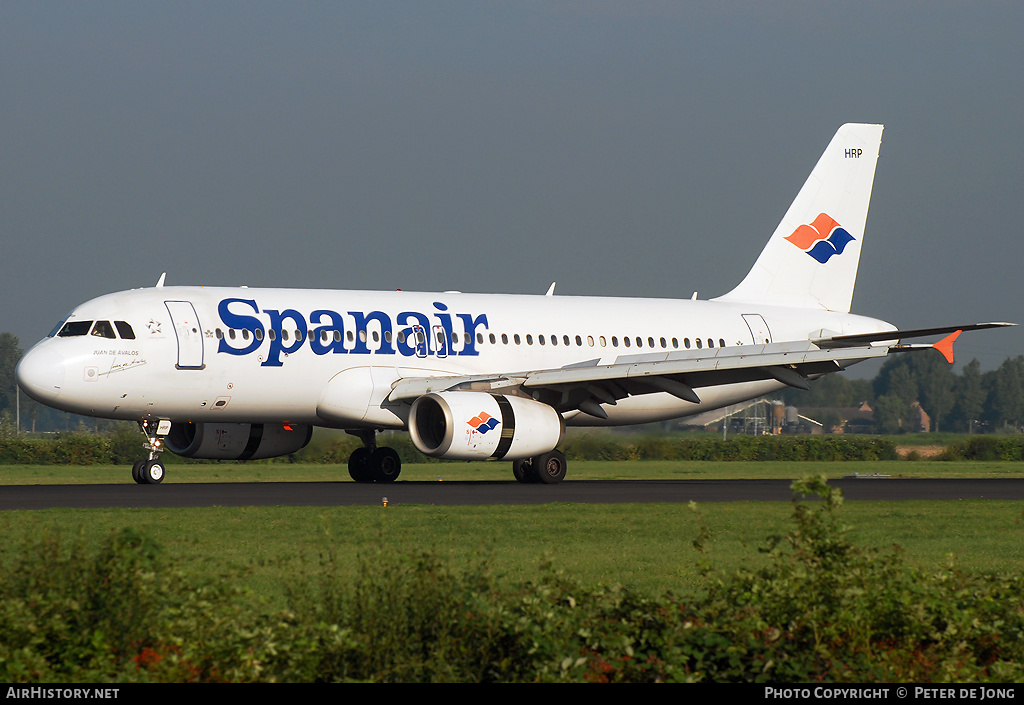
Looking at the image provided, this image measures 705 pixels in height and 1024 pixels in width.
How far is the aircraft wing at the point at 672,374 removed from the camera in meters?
27.2

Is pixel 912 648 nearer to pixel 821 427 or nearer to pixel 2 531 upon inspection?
pixel 2 531

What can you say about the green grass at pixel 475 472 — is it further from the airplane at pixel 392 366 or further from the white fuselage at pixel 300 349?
the white fuselage at pixel 300 349

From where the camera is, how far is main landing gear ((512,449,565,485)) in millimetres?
27906

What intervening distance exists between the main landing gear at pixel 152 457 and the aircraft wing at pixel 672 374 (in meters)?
4.60

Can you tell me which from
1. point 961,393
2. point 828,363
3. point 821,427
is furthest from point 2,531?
point 961,393

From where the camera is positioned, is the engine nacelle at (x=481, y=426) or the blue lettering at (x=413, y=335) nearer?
the engine nacelle at (x=481, y=426)

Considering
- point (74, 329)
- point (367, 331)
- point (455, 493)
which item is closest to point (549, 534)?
point (455, 493)

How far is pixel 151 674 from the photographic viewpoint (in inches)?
291

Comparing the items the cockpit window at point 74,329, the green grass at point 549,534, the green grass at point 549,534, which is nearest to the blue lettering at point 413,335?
the cockpit window at point 74,329

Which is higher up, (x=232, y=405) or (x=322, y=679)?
(x=232, y=405)

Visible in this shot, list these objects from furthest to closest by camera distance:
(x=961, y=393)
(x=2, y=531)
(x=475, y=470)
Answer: (x=961, y=393)
(x=475, y=470)
(x=2, y=531)

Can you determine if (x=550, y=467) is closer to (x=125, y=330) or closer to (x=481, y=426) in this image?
(x=481, y=426)

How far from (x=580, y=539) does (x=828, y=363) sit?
49.7 ft

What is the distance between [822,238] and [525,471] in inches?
510
